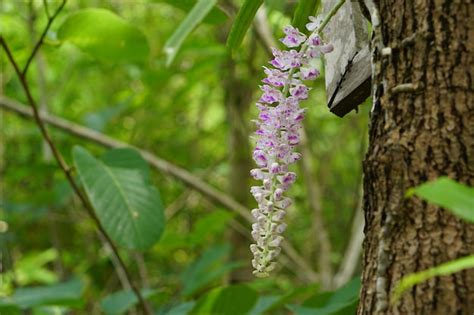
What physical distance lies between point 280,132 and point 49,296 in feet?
3.43

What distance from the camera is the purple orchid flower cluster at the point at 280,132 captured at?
774 mm

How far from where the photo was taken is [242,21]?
833 millimetres

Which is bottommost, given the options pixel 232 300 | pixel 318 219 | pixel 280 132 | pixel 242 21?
pixel 318 219

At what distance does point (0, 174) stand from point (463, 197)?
102 inches

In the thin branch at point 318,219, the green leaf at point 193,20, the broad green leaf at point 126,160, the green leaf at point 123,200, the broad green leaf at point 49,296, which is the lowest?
the thin branch at point 318,219

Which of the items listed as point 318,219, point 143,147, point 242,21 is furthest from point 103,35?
point 143,147

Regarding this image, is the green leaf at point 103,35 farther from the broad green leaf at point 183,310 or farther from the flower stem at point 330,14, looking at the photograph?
the flower stem at point 330,14

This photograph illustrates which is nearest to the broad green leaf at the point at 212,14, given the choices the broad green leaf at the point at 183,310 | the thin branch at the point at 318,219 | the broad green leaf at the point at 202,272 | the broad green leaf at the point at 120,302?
the broad green leaf at the point at 183,310

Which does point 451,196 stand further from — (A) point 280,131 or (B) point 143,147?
(B) point 143,147

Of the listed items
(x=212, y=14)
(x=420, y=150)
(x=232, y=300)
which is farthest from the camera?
(x=232, y=300)

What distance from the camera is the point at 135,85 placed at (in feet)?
13.4

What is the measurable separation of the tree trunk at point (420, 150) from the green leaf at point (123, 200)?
30.1 inches

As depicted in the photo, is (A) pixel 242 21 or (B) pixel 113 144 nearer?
(A) pixel 242 21

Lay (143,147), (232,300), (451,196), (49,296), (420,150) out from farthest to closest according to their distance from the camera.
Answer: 1. (143,147)
2. (49,296)
3. (232,300)
4. (420,150)
5. (451,196)
